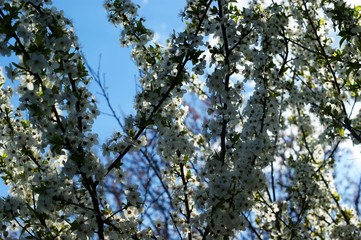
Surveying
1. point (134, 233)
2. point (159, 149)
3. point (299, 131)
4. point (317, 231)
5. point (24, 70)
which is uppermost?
point (299, 131)

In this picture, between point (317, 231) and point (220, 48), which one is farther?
point (317, 231)

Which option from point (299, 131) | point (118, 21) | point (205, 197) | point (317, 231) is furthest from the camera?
point (299, 131)

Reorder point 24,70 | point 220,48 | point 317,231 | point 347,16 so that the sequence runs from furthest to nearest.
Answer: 1. point 317,231
2. point 347,16
3. point 220,48
4. point 24,70

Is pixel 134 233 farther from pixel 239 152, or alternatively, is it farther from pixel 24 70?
pixel 24 70

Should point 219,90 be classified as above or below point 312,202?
below

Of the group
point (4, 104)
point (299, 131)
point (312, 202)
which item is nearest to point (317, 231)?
point (312, 202)

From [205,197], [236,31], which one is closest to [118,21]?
[236,31]

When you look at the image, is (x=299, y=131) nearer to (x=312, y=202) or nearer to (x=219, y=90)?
(x=312, y=202)

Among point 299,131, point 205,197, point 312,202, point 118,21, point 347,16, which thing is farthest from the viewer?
point 299,131

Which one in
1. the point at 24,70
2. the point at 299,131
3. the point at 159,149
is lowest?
the point at 24,70

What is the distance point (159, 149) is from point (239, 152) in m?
1.06

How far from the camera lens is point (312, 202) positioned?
7.77 metres

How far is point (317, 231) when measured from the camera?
8.28 meters

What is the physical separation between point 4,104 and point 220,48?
2.46 metres
